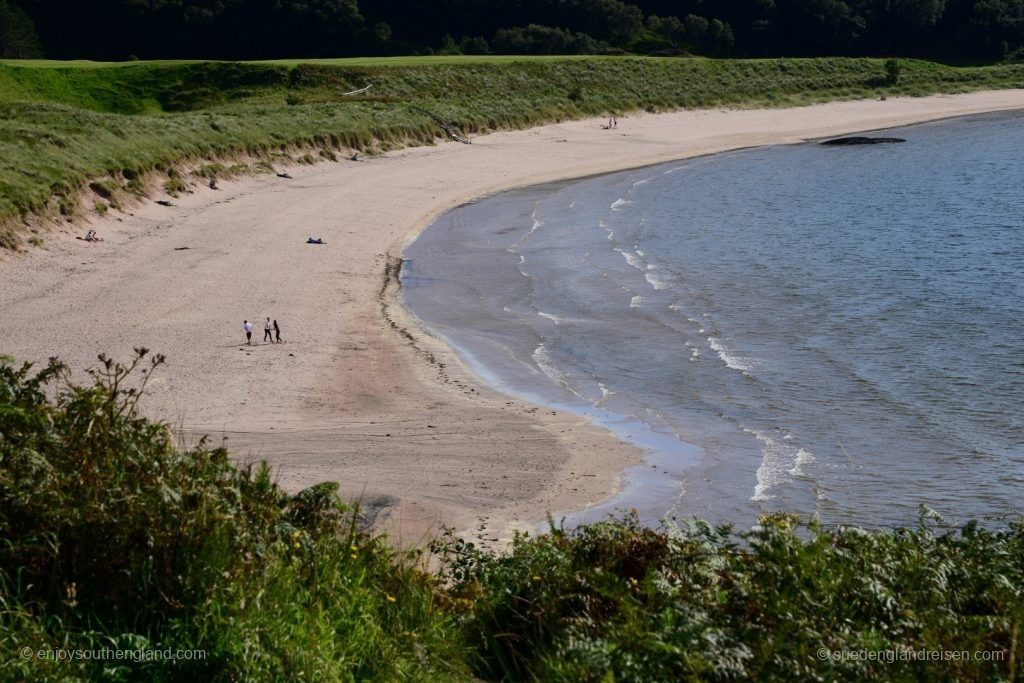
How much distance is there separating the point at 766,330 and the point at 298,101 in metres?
37.3

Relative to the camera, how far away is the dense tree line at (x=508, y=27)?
7881 centimetres

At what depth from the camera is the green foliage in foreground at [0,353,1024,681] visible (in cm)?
530

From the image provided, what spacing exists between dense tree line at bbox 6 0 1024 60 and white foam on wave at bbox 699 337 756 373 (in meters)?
63.7

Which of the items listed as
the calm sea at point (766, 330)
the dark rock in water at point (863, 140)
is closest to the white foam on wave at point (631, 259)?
the calm sea at point (766, 330)

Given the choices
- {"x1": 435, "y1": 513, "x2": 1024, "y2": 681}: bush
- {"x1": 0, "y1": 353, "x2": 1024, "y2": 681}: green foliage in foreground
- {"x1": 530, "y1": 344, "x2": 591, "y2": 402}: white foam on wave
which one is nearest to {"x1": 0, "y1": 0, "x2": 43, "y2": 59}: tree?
{"x1": 530, "y1": 344, "x2": 591, "y2": 402}: white foam on wave

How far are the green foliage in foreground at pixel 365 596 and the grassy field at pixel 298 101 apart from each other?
20.5 metres

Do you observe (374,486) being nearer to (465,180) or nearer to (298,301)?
(298,301)

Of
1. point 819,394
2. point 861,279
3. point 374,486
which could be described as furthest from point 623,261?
point 374,486

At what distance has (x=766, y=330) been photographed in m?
21.2

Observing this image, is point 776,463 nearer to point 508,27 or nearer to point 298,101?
point 298,101

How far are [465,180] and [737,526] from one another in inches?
1281

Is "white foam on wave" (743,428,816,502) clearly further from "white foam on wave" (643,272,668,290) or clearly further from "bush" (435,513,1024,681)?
"white foam on wave" (643,272,668,290)

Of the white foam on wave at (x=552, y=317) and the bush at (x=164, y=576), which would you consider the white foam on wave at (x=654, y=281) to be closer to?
the white foam on wave at (x=552, y=317)

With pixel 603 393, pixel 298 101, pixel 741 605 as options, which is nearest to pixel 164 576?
pixel 741 605
